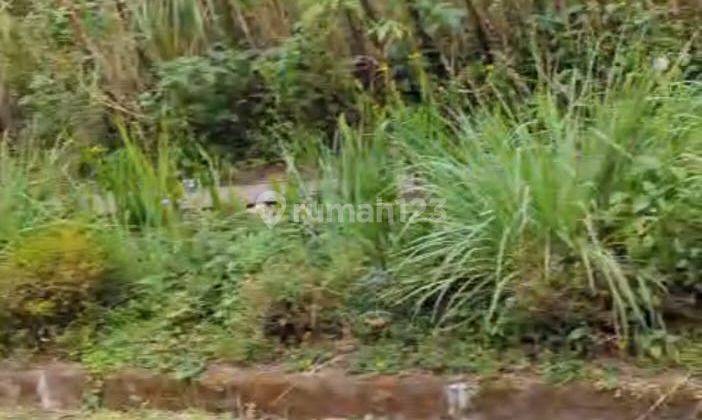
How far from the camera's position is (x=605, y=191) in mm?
4871

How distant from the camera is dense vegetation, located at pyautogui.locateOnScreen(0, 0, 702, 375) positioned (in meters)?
4.71

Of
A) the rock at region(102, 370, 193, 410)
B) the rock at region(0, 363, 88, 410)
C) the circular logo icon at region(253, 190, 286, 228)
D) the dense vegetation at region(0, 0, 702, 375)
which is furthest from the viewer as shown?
the circular logo icon at region(253, 190, 286, 228)

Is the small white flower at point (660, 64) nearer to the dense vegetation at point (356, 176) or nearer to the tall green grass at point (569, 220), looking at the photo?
the dense vegetation at point (356, 176)

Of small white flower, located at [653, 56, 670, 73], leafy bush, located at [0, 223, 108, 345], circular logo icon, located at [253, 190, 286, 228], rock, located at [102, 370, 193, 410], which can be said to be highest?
small white flower, located at [653, 56, 670, 73]

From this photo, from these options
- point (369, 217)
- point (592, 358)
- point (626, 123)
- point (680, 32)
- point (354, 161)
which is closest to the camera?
point (592, 358)

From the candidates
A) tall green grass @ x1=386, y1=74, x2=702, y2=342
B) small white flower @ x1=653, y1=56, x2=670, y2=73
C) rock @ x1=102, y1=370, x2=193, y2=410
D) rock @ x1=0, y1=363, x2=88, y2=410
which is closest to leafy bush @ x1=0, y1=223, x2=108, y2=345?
rock @ x1=0, y1=363, x2=88, y2=410


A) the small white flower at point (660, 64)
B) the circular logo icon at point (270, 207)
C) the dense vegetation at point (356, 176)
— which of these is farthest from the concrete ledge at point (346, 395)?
the small white flower at point (660, 64)

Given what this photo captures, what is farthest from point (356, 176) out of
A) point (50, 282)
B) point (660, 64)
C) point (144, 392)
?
point (660, 64)

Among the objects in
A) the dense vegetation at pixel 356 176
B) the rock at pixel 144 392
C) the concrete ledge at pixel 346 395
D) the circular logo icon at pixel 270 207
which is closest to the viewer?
the concrete ledge at pixel 346 395

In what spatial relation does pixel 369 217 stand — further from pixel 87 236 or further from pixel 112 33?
pixel 112 33

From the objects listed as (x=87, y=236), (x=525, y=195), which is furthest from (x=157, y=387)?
(x=525, y=195)

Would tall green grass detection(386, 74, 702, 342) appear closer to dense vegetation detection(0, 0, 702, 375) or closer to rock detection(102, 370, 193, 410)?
dense vegetation detection(0, 0, 702, 375)

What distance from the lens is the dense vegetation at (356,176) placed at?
4715mm

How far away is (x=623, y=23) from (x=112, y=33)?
3.37 m
